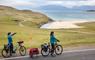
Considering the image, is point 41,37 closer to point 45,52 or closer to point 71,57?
point 45,52

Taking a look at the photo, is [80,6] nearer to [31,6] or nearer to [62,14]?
[31,6]

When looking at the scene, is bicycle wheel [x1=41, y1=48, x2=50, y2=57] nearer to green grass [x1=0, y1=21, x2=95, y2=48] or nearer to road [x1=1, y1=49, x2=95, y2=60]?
road [x1=1, y1=49, x2=95, y2=60]

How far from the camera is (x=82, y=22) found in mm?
32344

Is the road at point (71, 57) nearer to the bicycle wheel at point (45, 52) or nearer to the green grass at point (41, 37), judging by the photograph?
the bicycle wheel at point (45, 52)

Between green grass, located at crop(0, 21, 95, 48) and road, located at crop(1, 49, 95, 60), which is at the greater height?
green grass, located at crop(0, 21, 95, 48)

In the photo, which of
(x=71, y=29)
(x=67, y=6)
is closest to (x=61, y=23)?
(x=71, y=29)

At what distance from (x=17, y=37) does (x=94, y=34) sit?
719cm

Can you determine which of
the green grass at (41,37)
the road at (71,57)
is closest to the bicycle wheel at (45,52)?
the road at (71,57)

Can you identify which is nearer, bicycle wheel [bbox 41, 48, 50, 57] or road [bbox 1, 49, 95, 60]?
road [bbox 1, 49, 95, 60]

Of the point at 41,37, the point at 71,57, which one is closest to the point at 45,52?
the point at 71,57

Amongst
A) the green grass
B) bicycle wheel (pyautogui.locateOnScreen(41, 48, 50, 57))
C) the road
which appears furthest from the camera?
the green grass

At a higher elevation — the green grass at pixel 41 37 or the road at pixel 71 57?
the green grass at pixel 41 37

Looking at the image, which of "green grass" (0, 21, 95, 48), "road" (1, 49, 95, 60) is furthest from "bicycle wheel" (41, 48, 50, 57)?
"green grass" (0, 21, 95, 48)

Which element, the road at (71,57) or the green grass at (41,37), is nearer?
the road at (71,57)
